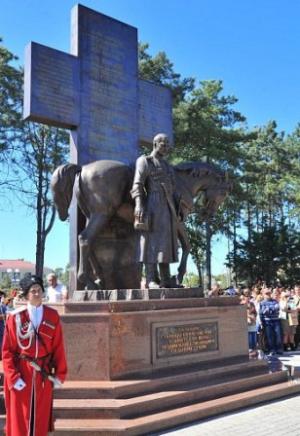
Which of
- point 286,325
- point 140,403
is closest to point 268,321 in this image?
point 286,325

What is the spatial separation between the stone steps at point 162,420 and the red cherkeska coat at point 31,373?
3.39ft

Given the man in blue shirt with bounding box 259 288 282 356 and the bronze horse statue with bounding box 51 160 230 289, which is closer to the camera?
the bronze horse statue with bounding box 51 160 230 289

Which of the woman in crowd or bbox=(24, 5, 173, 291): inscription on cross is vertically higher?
bbox=(24, 5, 173, 291): inscription on cross

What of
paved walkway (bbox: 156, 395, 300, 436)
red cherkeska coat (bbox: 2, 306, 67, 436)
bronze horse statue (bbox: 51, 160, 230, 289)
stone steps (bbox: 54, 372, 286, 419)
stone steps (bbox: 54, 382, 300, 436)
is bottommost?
paved walkway (bbox: 156, 395, 300, 436)

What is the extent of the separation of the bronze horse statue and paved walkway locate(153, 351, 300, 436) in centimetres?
230

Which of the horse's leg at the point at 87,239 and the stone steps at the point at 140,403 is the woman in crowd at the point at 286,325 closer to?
the stone steps at the point at 140,403

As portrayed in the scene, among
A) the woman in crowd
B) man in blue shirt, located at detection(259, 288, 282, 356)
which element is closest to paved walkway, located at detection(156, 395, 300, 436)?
man in blue shirt, located at detection(259, 288, 282, 356)

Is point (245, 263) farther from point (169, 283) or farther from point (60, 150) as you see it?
point (169, 283)

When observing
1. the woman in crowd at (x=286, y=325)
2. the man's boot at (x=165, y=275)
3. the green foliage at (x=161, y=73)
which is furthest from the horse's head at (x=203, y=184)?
the green foliage at (x=161, y=73)

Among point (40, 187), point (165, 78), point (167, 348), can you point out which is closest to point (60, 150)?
point (40, 187)

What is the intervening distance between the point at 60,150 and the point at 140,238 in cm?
1658

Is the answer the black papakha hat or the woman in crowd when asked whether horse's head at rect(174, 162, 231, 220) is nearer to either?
the black papakha hat

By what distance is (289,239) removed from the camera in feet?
104

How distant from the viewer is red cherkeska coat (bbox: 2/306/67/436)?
3959mm
